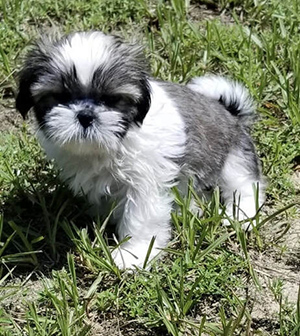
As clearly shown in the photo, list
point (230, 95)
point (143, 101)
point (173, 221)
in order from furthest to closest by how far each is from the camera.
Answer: point (230, 95) < point (173, 221) < point (143, 101)

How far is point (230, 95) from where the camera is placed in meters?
5.33

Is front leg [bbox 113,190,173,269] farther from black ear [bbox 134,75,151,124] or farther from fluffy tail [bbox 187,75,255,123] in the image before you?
fluffy tail [bbox 187,75,255,123]

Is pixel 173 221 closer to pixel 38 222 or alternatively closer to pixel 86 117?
pixel 38 222

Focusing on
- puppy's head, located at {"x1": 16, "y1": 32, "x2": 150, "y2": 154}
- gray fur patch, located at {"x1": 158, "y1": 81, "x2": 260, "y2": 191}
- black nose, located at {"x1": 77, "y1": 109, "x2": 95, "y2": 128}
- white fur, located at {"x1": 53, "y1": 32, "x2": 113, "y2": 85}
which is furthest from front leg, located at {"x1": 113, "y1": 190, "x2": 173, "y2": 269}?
white fur, located at {"x1": 53, "y1": 32, "x2": 113, "y2": 85}

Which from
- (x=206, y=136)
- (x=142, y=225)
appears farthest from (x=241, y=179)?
(x=142, y=225)

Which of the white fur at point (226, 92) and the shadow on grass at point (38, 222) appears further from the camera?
the white fur at point (226, 92)

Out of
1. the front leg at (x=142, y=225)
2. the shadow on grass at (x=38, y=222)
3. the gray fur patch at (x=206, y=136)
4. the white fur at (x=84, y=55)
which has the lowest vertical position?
the shadow on grass at (x=38, y=222)

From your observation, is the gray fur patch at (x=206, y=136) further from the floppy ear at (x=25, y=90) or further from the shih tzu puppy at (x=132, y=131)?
the floppy ear at (x=25, y=90)

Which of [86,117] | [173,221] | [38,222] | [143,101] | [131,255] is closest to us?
[86,117]

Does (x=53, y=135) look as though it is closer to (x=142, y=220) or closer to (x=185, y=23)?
(x=142, y=220)

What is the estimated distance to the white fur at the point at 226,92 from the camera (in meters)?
5.33

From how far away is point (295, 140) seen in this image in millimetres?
5676

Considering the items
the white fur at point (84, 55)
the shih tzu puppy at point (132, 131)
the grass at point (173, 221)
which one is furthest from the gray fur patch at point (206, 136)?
the white fur at point (84, 55)

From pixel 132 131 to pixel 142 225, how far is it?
64cm
